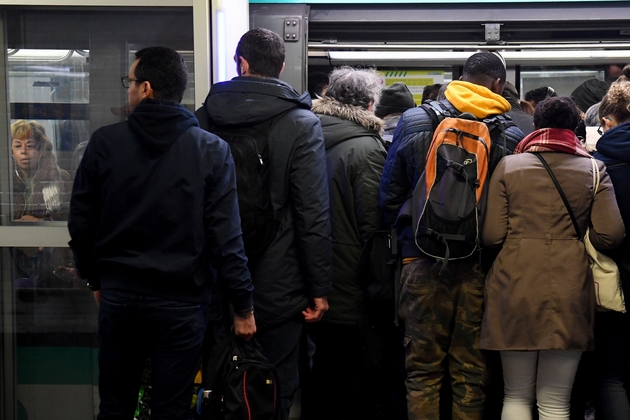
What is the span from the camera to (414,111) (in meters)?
2.95

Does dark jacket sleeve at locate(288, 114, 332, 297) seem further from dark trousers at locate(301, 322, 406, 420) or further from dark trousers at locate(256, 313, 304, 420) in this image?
dark trousers at locate(301, 322, 406, 420)

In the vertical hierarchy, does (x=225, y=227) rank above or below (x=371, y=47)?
below

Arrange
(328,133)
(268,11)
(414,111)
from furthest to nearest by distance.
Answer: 1. (268,11)
2. (328,133)
3. (414,111)

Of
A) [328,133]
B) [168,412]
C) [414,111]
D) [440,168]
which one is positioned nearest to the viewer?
[168,412]

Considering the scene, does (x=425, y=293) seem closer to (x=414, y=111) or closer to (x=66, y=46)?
(x=414, y=111)

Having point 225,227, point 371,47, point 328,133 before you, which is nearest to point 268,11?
point 371,47

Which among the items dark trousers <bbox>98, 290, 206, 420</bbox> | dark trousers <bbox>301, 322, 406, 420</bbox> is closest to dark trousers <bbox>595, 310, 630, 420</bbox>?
dark trousers <bbox>301, 322, 406, 420</bbox>

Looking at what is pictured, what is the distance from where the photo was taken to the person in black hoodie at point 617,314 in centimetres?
284

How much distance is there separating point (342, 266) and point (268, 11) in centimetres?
175

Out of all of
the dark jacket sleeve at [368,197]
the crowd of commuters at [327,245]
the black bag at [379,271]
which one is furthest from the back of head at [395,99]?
the black bag at [379,271]

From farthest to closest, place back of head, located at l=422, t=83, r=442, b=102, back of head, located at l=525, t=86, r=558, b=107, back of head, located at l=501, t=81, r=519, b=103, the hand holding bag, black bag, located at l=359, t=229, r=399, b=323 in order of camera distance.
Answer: back of head, located at l=422, t=83, r=442, b=102, back of head, located at l=525, t=86, r=558, b=107, back of head, located at l=501, t=81, r=519, b=103, black bag, located at l=359, t=229, r=399, b=323, the hand holding bag

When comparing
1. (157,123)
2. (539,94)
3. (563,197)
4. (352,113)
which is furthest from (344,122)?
(539,94)

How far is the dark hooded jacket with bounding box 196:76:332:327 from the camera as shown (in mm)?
2605

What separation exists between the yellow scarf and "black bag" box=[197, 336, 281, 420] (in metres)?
1.28
